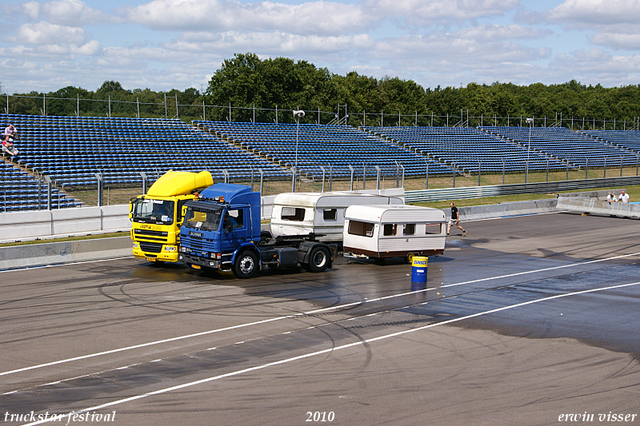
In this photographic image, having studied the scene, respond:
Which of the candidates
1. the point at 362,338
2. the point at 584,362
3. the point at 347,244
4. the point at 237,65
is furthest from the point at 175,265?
the point at 237,65

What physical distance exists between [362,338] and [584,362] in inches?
179

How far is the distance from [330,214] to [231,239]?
20.6ft

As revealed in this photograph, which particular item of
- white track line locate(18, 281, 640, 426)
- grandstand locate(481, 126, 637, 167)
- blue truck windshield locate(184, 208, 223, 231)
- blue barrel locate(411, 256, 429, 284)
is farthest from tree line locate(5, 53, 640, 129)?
→ white track line locate(18, 281, 640, 426)

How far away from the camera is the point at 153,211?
68.3 ft

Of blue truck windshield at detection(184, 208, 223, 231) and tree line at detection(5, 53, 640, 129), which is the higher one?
tree line at detection(5, 53, 640, 129)

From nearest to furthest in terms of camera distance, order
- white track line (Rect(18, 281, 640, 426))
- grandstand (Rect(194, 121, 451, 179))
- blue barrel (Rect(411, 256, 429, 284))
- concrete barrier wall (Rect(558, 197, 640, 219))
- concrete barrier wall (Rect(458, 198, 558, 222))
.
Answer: white track line (Rect(18, 281, 640, 426)) → blue barrel (Rect(411, 256, 429, 284)) → concrete barrier wall (Rect(458, 198, 558, 222)) → concrete barrier wall (Rect(558, 197, 640, 219)) → grandstand (Rect(194, 121, 451, 179))

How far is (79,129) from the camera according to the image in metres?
44.3

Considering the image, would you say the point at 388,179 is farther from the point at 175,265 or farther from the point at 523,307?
the point at 523,307

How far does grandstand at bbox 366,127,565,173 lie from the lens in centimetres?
6012

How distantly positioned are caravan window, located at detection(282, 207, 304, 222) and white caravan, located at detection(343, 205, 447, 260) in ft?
6.99

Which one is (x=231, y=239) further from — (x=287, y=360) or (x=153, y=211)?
(x=287, y=360)

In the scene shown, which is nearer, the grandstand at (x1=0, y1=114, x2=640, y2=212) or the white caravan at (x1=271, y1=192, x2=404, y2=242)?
the white caravan at (x1=271, y1=192, x2=404, y2=242)

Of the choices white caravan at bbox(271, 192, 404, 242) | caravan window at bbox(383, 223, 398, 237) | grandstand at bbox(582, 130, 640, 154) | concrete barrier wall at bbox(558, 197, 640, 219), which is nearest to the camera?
caravan window at bbox(383, 223, 398, 237)

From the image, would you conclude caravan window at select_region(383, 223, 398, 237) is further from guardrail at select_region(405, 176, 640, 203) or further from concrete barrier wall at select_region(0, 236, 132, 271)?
guardrail at select_region(405, 176, 640, 203)
